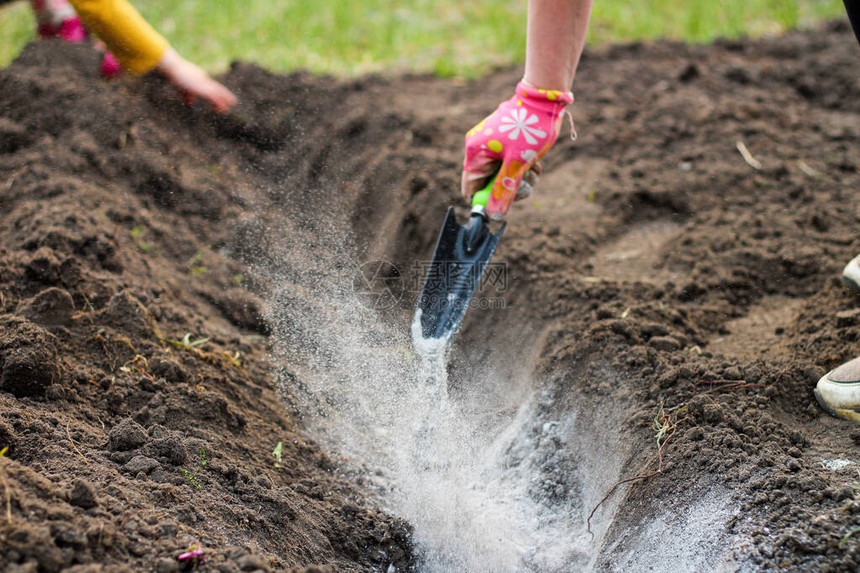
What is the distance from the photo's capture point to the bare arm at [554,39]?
203 cm

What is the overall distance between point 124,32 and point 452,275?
77.4 inches

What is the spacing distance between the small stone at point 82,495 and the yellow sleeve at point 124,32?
Answer: 7.70 ft

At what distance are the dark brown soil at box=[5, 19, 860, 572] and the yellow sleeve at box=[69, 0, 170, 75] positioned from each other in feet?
0.50

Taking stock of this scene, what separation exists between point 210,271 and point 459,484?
4.34 ft

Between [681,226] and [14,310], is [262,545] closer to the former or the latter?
[14,310]

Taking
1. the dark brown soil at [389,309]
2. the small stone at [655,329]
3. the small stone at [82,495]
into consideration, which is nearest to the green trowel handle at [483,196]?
the dark brown soil at [389,309]

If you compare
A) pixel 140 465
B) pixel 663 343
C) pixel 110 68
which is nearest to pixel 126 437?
pixel 140 465

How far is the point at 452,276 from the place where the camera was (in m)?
→ 2.42

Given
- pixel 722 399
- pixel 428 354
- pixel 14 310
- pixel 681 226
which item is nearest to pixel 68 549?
pixel 14 310

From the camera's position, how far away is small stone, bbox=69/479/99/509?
4.89 ft

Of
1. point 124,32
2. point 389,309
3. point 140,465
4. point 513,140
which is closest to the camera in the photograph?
point 140,465

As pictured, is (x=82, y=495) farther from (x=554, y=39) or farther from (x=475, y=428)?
(x=554, y=39)

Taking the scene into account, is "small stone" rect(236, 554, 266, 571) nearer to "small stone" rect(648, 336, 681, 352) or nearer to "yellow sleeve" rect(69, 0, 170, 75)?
"small stone" rect(648, 336, 681, 352)

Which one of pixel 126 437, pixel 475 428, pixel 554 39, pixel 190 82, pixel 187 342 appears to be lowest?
pixel 475 428
